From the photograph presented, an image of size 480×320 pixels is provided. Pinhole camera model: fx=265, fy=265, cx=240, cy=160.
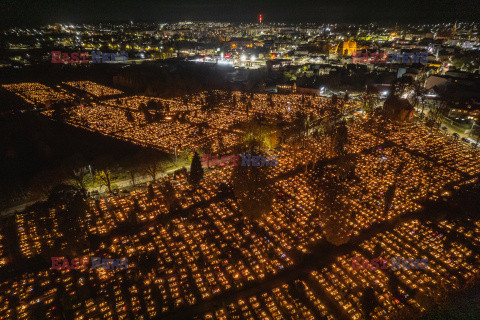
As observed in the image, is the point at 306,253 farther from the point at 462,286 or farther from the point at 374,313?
the point at 462,286

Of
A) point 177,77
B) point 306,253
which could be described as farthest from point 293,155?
point 177,77

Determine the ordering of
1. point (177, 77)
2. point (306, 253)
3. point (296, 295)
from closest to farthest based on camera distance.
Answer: point (296, 295)
point (306, 253)
point (177, 77)

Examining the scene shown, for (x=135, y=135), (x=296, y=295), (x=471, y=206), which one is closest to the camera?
(x=296, y=295)

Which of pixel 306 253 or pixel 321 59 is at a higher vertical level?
pixel 321 59

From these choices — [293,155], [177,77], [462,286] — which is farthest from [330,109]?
[177,77]

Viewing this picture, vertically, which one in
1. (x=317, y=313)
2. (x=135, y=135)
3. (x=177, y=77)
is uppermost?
(x=177, y=77)

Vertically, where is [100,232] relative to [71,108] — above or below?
below

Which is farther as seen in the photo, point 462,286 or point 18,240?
point 18,240

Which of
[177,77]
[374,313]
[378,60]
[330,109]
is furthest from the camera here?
[378,60]

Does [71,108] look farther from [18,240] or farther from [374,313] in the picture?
[374,313]
